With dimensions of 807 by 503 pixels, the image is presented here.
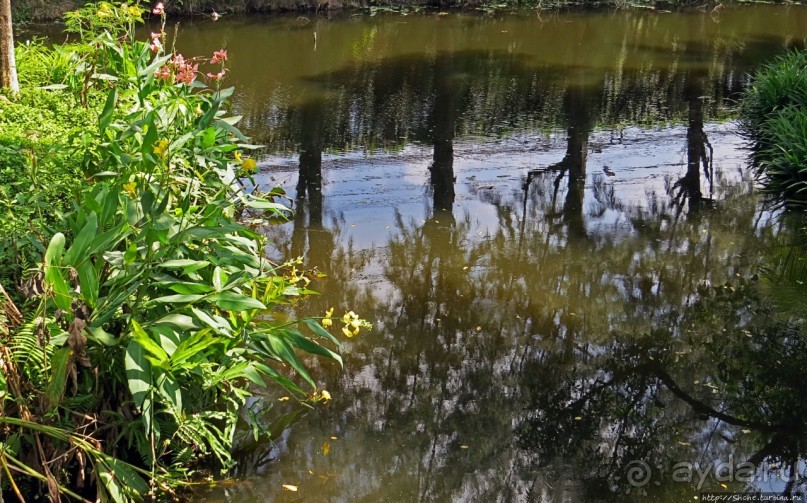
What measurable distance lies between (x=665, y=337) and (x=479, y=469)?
73.1 inches

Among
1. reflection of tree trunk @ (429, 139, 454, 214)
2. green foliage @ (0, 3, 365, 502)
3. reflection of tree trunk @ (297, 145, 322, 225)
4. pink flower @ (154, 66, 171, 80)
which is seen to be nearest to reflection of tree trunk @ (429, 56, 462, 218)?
reflection of tree trunk @ (429, 139, 454, 214)

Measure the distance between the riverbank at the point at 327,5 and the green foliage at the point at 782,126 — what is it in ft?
36.9

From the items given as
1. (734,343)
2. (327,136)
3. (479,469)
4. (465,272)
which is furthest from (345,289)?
(327,136)

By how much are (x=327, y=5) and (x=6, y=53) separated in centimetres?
1451

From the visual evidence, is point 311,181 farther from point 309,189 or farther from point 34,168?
point 34,168

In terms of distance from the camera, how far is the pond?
405 cm

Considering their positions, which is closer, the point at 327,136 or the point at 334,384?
the point at 334,384

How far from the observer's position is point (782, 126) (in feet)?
27.5

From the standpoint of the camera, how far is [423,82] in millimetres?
12492

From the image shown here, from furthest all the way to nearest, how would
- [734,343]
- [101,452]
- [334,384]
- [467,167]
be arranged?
1. [467,167]
2. [734,343]
3. [334,384]
4. [101,452]

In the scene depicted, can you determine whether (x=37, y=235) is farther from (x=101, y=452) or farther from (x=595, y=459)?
(x=595, y=459)

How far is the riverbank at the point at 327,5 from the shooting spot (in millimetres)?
18844

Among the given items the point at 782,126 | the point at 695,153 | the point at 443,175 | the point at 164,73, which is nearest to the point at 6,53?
the point at 164,73

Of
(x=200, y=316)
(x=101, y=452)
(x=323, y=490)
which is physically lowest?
(x=323, y=490)
